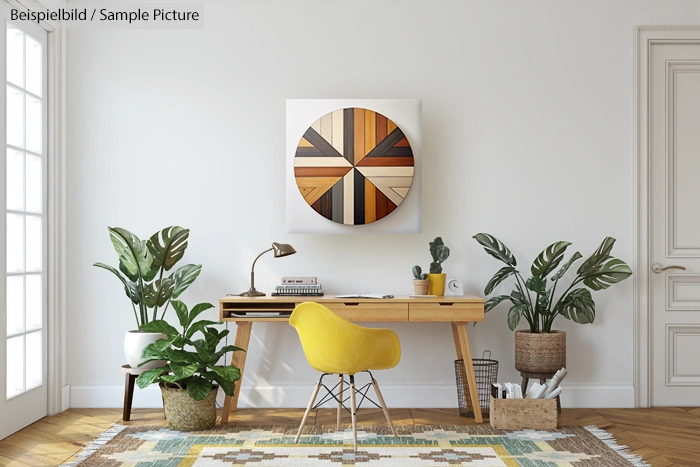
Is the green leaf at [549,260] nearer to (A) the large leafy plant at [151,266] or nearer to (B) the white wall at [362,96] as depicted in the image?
(B) the white wall at [362,96]

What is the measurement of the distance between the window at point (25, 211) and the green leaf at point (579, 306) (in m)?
3.11

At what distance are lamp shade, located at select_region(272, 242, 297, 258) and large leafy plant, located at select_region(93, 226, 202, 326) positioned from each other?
48cm

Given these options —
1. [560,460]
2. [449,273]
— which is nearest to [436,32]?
[449,273]

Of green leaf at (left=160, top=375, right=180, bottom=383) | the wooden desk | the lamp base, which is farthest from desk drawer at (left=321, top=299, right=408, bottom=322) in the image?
green leaf at (left=160, top=375, right=180, bottom=383)

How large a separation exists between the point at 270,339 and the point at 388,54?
1.96 m

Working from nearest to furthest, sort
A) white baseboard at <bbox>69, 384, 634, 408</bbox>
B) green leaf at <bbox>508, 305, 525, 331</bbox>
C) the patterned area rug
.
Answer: the patterned area rug, green leaf at <bbox>508, 305, 525, 331</bbox>, white baseboard at <bbox>69, 384, 634, 408</bbox>

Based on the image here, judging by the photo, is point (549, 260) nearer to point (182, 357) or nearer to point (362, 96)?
point (362, 96)

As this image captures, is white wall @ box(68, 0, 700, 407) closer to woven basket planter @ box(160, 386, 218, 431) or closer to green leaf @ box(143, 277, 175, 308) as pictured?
green leaf @ box(143, 277, 175, 308)

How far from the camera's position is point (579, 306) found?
403cm

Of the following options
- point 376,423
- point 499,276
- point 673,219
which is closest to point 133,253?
point 376,423

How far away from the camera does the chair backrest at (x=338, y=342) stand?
3264 mm

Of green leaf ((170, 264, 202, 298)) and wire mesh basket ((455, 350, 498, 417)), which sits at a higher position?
green leaf ((170, 264, 202, 298))

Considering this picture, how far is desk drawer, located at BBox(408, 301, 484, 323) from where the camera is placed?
3.88m

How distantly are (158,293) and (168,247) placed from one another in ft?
0.89
